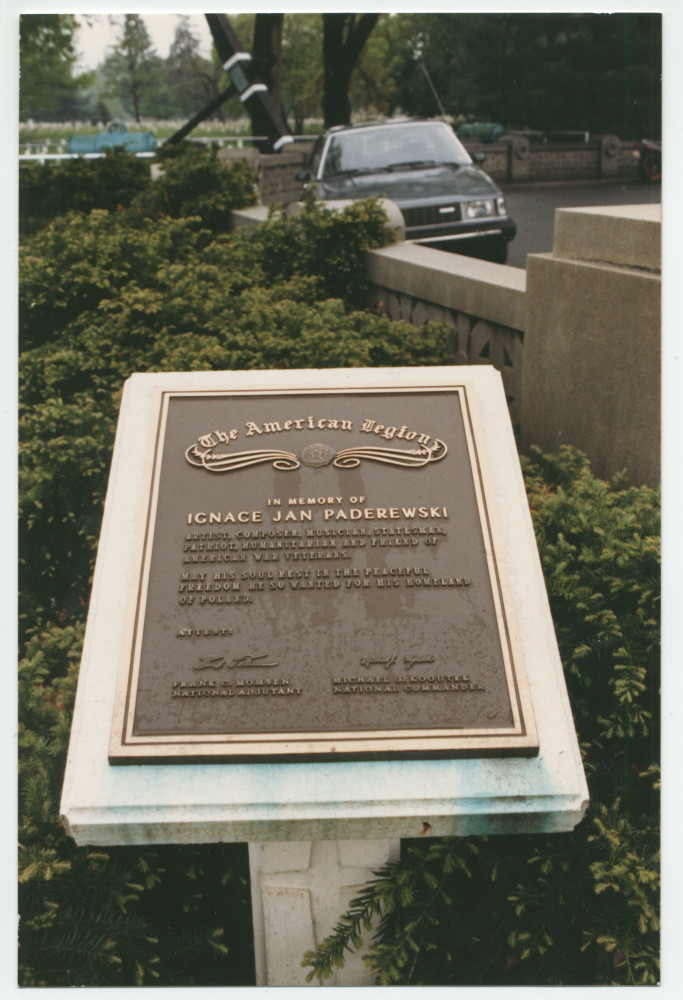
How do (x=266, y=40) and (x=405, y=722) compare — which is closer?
(x=405, y=722)

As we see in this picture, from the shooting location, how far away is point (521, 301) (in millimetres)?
4883

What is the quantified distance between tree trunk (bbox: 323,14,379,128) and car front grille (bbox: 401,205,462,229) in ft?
39.0

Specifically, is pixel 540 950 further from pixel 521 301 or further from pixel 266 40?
pixel 266 40

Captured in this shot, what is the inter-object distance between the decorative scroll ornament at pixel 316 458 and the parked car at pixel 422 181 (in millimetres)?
5892

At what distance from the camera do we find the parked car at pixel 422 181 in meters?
8.54

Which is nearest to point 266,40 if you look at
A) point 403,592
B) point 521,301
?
point 521,301

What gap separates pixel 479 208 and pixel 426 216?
634mm

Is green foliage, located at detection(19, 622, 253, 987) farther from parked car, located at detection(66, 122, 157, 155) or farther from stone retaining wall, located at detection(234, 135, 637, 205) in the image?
parked car, located at detection(66, 122, 157, 155)

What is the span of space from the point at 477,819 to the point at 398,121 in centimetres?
947

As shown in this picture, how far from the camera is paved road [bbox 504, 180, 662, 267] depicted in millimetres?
14188

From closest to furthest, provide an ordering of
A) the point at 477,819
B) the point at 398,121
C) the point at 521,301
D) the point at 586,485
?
the point at 477,819, the point at 586,485, the point at 521,301, the point at 398,121

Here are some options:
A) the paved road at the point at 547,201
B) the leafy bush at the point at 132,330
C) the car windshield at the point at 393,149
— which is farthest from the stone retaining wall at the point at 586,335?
the paved road at the point at 547,201

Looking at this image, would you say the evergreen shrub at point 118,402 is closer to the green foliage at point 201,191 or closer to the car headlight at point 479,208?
the green foliage at point 201,191

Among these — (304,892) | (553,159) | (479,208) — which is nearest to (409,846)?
(304,892)
